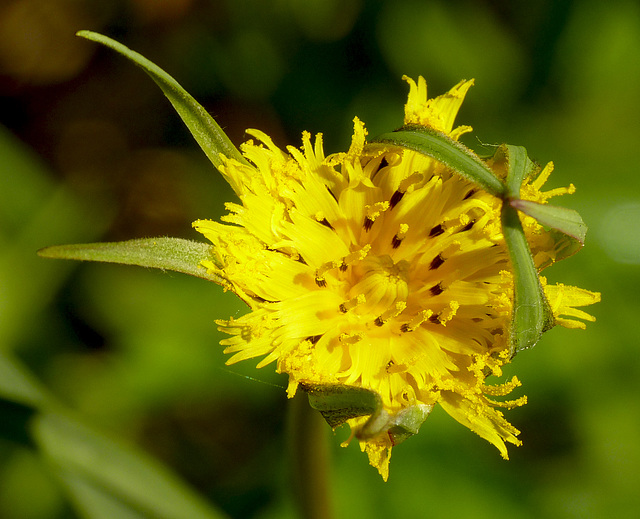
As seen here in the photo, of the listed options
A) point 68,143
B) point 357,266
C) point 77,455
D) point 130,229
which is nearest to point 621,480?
point 357,266

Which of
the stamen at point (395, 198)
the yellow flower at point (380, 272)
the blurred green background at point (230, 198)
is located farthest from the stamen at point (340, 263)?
the blurred green background at point (230, 198)

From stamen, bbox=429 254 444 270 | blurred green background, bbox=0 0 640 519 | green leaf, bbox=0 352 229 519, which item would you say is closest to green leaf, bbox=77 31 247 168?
stamen, bbox=429 254 444 270

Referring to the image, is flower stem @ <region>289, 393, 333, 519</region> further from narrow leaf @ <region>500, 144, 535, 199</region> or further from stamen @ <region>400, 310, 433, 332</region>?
narrow leaf @ <region>500, 144, 535, 199</region>

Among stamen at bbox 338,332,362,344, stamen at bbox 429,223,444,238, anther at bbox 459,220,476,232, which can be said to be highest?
anther at bbox 459,220,476,232

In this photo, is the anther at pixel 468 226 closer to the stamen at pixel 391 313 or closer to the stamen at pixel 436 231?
the stamen at pixel 436 231

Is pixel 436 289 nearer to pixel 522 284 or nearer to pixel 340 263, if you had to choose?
pixel 340 263

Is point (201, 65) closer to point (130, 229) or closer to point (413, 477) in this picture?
point (130, 229)
